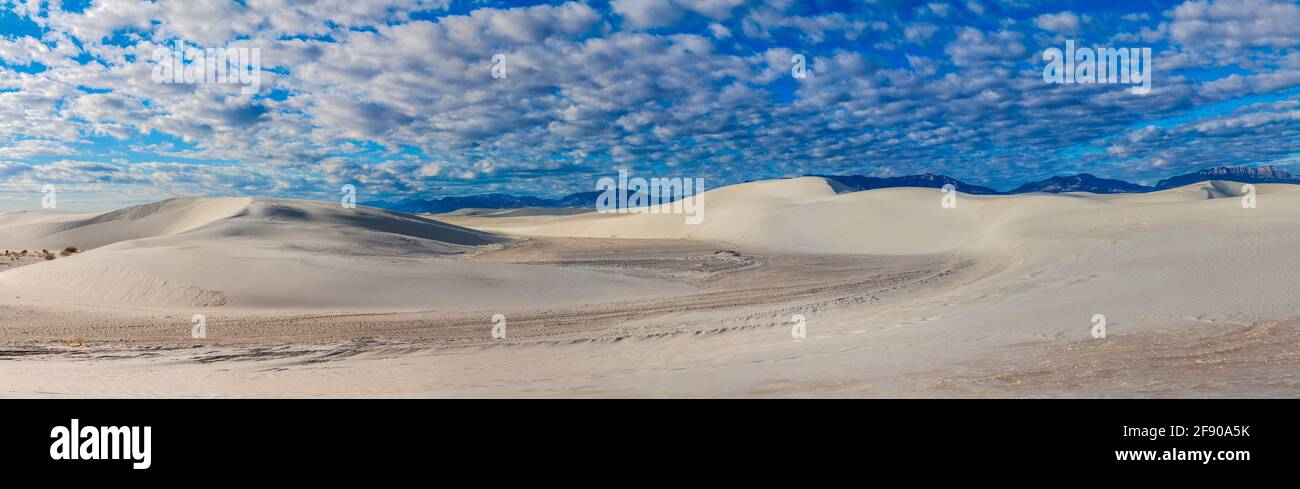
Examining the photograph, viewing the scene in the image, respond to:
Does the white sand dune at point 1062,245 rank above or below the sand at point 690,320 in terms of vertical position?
above

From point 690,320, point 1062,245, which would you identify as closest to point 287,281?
point 690,320

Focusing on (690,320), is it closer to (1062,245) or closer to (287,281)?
(287,281)

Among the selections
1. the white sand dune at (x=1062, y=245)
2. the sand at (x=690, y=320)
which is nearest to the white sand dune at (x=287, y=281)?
the sand at (x=690, y=320)

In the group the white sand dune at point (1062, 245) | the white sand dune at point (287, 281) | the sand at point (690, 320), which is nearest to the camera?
the sand at point (690, 320)

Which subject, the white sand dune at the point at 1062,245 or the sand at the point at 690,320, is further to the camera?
the white sand dune at the point at 1062,245

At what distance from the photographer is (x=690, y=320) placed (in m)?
Result: 15.2

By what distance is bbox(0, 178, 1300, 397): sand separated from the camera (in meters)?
8.12

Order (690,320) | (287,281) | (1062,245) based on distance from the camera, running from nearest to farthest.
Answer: (690,320)
(287,281)
(1062,245)

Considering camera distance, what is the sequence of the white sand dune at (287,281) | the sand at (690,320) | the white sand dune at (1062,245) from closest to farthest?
the sand at (690,320), the white sand dune at (1062,245), the white sand dune at (287,281)

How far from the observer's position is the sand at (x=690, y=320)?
8.12 m

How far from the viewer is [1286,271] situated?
13727mm

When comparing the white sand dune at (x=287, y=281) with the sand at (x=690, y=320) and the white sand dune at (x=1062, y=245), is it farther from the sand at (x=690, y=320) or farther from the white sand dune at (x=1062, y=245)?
the white sand dune at (x=1062, y=245)

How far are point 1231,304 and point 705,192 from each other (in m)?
77.9
